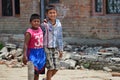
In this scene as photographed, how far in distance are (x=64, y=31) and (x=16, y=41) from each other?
181cm

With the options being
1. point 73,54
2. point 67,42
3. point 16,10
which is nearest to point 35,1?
point 16,10

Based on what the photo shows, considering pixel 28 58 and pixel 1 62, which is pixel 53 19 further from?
pixel 1 62

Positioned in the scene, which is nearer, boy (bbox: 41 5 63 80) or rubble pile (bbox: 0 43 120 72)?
boy (bbox: 41 5 63 80)

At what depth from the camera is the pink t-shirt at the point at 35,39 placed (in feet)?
21.3

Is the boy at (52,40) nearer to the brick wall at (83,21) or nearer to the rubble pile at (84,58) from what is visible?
the rubble pile at (84,58)

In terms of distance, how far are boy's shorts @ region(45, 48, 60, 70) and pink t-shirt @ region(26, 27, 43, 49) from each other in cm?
26

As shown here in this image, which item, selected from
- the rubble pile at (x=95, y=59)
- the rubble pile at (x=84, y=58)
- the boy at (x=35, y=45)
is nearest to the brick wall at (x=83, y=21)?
the rubble pile at (x=84, y=58)

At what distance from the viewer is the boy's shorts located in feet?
22.1

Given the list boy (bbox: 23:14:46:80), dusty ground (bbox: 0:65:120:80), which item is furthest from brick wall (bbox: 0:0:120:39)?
boy (bbox: 23:14:46:80)

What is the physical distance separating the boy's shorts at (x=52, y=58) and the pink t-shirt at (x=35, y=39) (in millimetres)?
255

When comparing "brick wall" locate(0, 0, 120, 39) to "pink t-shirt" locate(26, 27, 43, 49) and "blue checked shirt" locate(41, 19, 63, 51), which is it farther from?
"pink t-shirt" locate(26, 27, 43, 49)

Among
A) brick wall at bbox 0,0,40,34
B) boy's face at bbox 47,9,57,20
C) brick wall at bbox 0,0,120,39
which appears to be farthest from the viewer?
brick wall at bbox 0,0,40,34

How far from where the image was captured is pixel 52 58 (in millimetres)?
6773

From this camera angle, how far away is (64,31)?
1291cm
